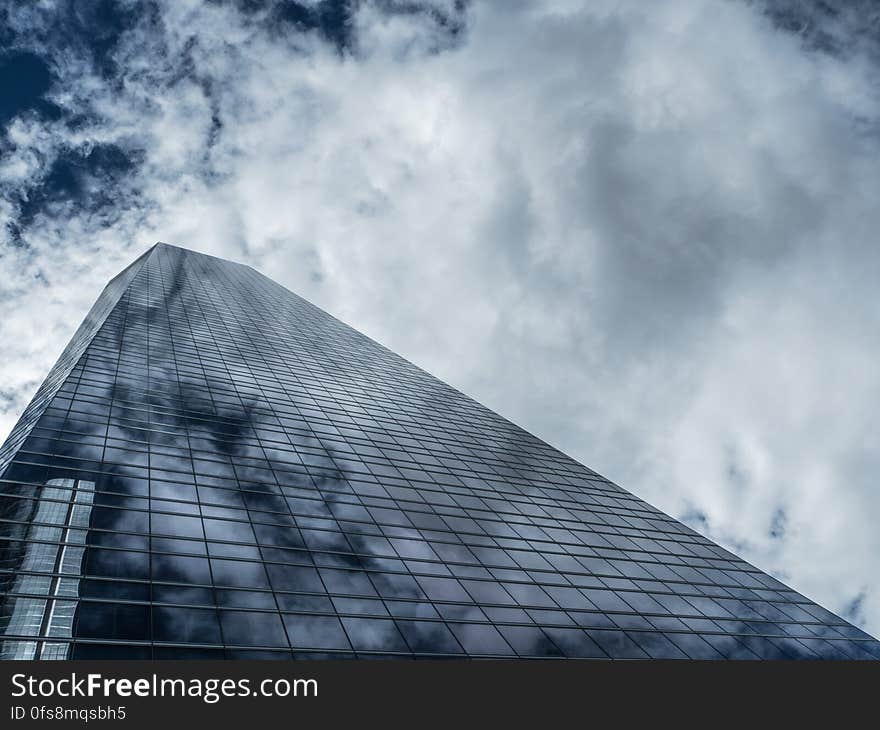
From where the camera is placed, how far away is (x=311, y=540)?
30.9 meters

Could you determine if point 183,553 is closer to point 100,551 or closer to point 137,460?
point 100,551

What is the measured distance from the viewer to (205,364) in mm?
55031

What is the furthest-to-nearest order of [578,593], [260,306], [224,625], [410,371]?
[260,306], [410,371], [578,593], [224,625]

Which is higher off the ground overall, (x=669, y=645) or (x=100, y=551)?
(x=100, y=551)

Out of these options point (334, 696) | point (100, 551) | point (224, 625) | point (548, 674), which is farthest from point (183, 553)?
point (548, 674)

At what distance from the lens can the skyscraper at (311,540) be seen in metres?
22.6

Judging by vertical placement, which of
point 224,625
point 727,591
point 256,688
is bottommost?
point 727,591

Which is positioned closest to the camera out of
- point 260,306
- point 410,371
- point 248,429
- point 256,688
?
point 256,688

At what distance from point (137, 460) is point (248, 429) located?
1066 centimetres

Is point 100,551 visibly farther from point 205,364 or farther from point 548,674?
point 205,364

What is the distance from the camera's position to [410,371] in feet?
276

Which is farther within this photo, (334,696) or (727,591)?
(727,591)

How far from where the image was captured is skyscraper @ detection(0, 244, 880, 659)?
889 inches

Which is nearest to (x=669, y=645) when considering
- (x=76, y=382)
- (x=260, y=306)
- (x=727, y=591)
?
(x=727, y=591)
